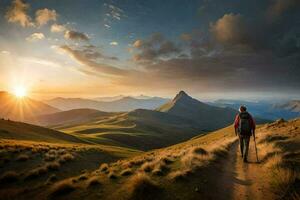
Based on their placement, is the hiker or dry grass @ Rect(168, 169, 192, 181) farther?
the hiker

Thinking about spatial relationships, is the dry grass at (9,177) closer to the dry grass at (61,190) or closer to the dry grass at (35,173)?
the dry grass at (35,173)

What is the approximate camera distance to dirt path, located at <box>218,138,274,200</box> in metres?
9.57

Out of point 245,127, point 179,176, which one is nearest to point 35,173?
point 179,176

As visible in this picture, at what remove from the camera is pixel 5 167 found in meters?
18.4

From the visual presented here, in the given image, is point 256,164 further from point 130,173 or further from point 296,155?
point 130,173

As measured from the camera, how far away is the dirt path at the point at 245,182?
957 centimetres

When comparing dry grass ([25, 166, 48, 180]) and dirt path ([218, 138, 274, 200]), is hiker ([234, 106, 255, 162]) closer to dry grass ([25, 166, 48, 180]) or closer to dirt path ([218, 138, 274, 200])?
dirt path ([218, 138, 274, 200])

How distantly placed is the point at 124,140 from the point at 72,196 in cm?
10987

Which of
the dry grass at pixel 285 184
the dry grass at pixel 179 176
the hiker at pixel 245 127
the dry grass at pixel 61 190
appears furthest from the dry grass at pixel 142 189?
the hiker at pixel 245 127

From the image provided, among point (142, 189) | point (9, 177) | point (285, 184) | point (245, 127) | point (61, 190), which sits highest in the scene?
point (245, 127)

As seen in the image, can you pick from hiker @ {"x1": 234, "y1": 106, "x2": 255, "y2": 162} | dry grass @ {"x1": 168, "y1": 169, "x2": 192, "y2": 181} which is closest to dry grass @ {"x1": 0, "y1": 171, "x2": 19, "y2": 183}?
dry grass @ {"x1": 168, "y1": 169, "x2": 192, "y2": 181}

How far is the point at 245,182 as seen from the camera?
11391 mm

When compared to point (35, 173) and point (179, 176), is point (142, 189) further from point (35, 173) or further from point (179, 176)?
point (35, 173)

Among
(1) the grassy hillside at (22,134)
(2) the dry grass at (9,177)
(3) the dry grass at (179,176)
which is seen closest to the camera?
(3) the dry grass at (179,176)
